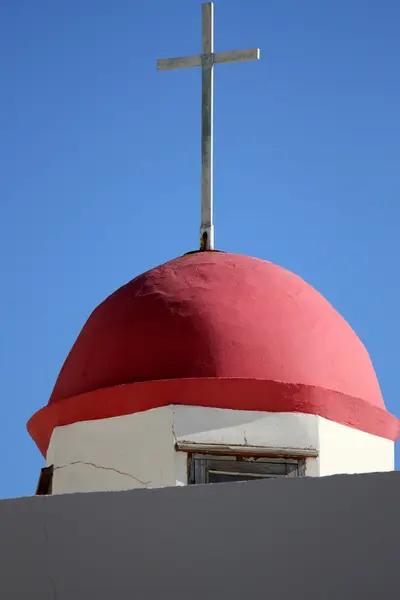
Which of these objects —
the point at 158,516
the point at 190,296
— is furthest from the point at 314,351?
the point at 158,516

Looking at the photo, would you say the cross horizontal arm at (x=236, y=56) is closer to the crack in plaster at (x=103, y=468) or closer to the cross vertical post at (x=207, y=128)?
the cross vertical post at (x=207, y=128)

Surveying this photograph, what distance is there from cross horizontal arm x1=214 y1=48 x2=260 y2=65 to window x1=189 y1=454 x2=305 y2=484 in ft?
9.50

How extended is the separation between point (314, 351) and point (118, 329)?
42.2 inches

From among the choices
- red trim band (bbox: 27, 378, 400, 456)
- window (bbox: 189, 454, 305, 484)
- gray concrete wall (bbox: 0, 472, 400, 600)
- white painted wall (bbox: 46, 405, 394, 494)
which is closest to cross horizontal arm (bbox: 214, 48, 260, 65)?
red trim band (bbox: 27, 378, 400, 456)

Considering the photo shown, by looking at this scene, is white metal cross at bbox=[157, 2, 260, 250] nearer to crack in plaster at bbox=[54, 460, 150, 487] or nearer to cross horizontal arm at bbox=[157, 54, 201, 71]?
cross horizontal arm at bbox=[157, 54, 201, 71]

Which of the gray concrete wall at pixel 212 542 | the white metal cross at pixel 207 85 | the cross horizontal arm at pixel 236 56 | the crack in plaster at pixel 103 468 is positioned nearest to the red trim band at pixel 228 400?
the crack in plaster at pixel 103 468

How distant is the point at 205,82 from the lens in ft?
25.5

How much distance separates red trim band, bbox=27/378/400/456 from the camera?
611cm

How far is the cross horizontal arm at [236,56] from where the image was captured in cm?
775

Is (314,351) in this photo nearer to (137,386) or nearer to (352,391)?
(352,391)

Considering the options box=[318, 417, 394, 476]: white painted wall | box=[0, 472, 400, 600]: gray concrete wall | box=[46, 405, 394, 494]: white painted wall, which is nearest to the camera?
box=[0, 472, 400, 600]: gray concrete wall

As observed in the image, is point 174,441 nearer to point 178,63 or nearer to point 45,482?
point 45,482

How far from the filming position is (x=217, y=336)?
6320 millimetres

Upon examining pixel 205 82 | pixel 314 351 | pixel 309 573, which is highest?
pixel 205 82
